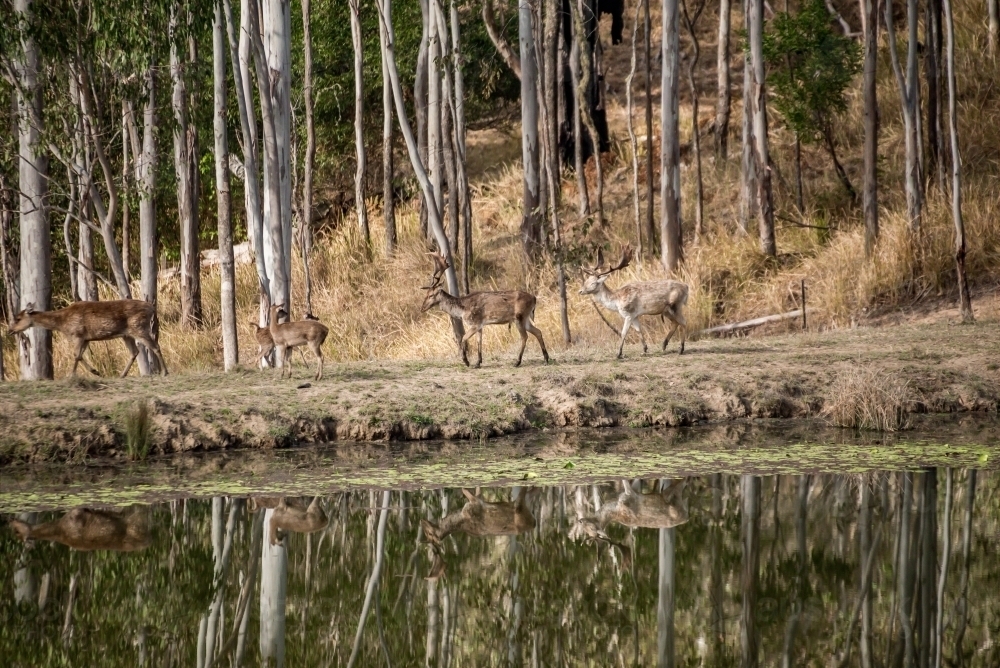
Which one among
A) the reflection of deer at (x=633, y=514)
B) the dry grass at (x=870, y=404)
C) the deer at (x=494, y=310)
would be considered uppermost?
the deer at (x=494, y=310)

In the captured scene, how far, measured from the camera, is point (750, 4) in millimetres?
23156

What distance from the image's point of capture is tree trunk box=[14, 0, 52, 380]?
58.7 ft

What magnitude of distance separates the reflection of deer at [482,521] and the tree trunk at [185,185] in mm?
10832

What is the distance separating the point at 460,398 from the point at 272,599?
5859 millimetres

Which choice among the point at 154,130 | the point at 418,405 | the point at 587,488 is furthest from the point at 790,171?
the point at 587,488

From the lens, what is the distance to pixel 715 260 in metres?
22.4

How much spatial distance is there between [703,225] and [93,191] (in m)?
11.9

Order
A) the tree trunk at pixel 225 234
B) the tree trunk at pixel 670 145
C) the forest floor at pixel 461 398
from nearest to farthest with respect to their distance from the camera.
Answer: the forest floor at pixel 461 398, the tree trunk at pixel 225 234, the tree trunk at pixel 670 145

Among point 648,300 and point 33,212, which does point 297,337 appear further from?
point 33,212

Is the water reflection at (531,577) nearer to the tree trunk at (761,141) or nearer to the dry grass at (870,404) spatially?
the dry grass at (870,404)

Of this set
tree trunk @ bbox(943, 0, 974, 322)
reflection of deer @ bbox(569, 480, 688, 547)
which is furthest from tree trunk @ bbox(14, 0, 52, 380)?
tree trunk @ bbox(943, 0, 974, 322)

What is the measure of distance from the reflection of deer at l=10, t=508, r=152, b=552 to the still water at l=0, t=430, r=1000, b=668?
2 centimetres

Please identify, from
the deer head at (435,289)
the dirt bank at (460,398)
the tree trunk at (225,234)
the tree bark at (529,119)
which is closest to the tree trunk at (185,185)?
the tree trunk at (225,234)

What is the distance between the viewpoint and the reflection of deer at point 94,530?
9633 mm
